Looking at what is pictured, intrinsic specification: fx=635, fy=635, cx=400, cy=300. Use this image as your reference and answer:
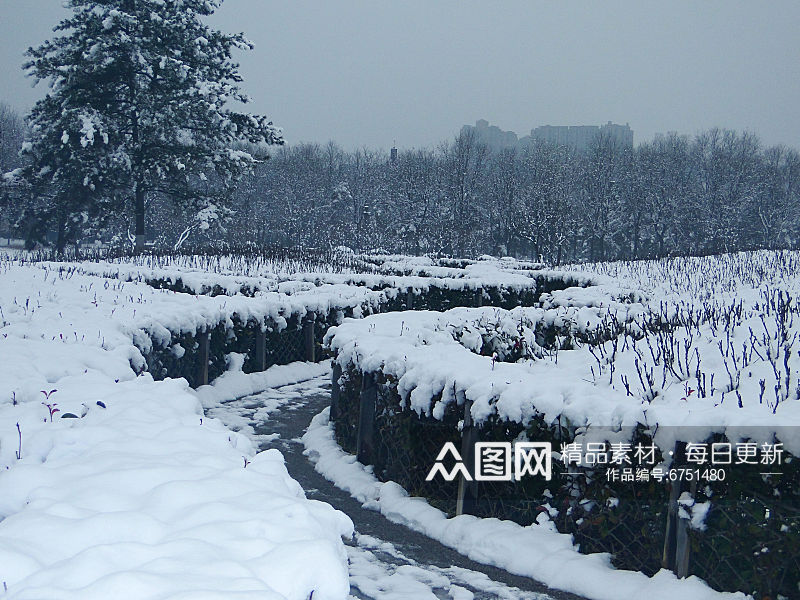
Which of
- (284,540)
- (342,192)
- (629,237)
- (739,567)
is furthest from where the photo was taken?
(342,192)

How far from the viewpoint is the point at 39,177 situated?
1051 inches

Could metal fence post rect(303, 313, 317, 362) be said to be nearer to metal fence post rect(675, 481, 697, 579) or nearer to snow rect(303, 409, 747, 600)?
snow rect(303, 409, 747, 600)

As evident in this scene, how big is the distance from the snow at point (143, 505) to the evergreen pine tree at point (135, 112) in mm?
21069

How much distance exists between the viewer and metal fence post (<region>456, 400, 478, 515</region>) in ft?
19.5

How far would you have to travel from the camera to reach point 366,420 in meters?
7.60

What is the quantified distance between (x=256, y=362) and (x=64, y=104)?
18688 mm

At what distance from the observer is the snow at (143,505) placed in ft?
8.63

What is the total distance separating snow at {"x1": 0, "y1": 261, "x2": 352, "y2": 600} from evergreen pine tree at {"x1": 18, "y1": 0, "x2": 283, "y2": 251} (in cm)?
2107

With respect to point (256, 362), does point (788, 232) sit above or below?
above

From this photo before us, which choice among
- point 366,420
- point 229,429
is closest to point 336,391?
point 366,420

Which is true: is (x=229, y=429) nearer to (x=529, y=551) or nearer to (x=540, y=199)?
(x=529, y=551)

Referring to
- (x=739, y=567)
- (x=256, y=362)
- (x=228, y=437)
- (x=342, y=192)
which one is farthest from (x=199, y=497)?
(x=342, y=192)

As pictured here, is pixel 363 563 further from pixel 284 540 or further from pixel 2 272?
pixel 2 272

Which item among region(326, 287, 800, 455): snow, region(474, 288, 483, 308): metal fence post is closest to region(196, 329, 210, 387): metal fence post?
region(326, 287, 800, 455): snow
